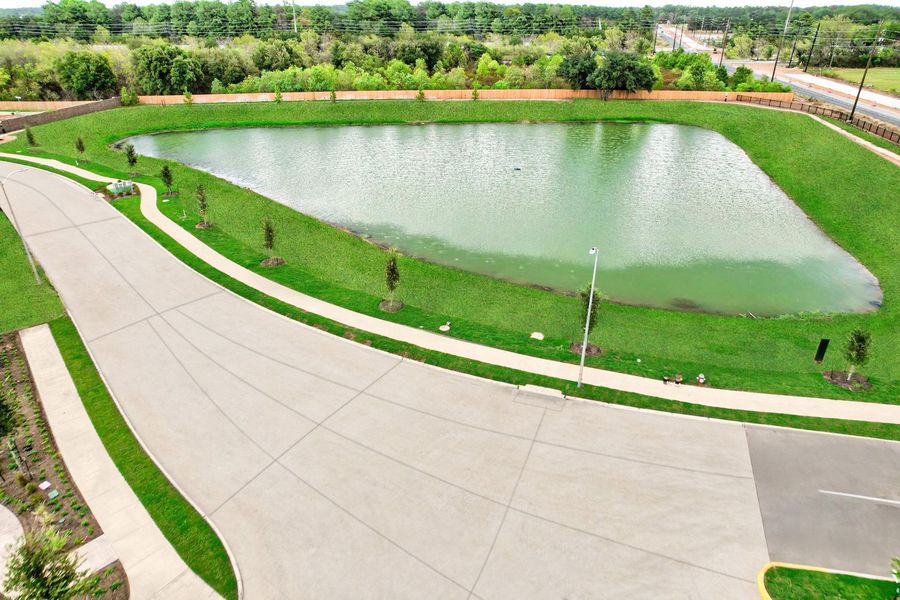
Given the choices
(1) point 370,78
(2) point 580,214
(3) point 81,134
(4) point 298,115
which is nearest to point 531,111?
(1) point 370,78

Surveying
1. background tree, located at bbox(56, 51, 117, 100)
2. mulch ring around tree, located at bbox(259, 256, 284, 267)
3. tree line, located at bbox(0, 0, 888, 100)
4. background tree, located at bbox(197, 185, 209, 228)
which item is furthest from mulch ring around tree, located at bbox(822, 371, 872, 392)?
background tree, located at bbox(56, 51, 117, 100)

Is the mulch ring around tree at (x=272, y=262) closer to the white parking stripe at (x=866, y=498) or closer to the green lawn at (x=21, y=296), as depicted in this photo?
the green lawn at (x=21, y=296)

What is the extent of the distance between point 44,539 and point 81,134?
3014 inches

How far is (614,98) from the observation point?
8362 centimetres

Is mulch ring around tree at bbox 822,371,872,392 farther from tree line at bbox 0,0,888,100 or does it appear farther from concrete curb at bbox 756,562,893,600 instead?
tree line at bbox 0,0,888,100

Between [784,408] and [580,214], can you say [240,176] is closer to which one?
[580,214]

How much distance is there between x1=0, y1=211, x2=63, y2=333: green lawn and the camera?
26.3 m

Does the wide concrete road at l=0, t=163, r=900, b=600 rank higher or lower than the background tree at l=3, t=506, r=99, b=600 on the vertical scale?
lower

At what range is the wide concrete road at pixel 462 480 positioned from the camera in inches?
555

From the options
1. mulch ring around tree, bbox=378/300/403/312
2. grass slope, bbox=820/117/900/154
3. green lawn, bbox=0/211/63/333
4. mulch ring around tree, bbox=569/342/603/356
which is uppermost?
grass slope, bbox=820/117/900/154

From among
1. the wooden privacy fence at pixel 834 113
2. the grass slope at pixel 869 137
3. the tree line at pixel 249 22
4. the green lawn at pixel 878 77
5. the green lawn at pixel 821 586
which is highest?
the tree line at pixel 249 22

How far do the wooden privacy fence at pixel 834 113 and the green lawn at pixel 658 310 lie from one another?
10.3ft

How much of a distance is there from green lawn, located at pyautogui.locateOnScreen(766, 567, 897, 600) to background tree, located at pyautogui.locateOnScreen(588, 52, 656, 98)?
266 feet

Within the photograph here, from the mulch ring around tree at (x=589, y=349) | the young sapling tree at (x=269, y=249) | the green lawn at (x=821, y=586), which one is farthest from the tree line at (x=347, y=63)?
the green lawn at (x=821, y=586)
